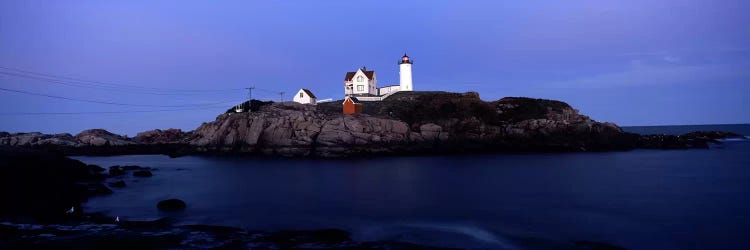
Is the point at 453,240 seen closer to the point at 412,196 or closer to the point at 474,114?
the point at 412,196

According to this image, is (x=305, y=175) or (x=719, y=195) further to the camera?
(x=305, y=175)

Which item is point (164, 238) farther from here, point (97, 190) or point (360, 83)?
point (360, 83)

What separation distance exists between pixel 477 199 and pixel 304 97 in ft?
137

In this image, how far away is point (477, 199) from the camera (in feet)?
73.2

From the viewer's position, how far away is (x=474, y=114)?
50062mm

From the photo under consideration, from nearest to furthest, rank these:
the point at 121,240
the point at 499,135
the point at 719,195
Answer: the point at 121,240, the point at 719,195, the point at 499,135

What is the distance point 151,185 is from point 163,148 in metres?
31.5

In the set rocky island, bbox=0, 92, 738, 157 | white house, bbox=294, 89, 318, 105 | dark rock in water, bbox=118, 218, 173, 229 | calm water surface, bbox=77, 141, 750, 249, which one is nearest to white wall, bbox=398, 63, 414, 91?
rocky island, bbox=0, 92, 738, 157

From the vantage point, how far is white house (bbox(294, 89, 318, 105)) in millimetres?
60809

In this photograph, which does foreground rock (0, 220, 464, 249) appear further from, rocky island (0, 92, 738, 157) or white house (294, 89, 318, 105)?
white house (294, 89, 318, 105)

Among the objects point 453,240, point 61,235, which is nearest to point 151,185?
point 61,235

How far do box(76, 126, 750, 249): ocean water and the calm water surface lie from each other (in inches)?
2.1

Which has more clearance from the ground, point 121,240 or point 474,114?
point 474,114

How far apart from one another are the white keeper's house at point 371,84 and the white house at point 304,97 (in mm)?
4838
